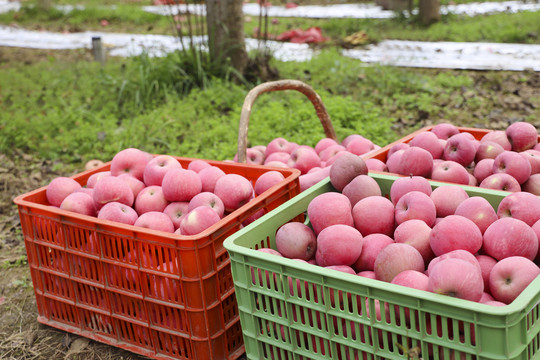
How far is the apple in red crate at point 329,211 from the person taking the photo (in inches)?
81.7

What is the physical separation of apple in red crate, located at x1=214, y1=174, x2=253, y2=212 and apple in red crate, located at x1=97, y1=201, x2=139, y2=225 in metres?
0.38

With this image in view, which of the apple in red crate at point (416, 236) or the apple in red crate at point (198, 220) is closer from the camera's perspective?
the apple in red crate at point (416, 236)

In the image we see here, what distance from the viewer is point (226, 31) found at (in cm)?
598

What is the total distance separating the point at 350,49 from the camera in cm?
785

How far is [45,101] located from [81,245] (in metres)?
4.50

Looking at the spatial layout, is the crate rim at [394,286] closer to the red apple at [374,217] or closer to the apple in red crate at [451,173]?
the red apple at [374,217]

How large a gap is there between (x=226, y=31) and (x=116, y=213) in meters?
4.04

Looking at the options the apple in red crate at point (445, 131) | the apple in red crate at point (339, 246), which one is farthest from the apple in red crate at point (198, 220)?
the apple in red crate at point (445, 131)

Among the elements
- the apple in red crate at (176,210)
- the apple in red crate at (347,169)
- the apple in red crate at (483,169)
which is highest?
the apple in red crate at (347,169)

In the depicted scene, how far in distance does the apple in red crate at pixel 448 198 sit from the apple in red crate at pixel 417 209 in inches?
2.6

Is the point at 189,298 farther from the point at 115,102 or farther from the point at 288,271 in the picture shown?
the point at 115,102

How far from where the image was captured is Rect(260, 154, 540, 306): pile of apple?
1641 millimetres

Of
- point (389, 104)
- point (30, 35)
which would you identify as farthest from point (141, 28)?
point (389, 104)

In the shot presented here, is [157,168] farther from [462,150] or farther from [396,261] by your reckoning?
[462,150]
